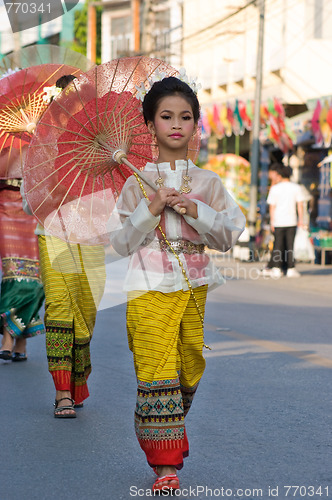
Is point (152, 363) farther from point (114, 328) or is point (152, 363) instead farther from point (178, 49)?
point (178, 49)

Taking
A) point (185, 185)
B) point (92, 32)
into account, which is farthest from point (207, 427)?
point (92, 32)

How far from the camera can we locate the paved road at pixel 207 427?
4.20m

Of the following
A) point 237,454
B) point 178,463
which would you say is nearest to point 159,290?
point 178,463

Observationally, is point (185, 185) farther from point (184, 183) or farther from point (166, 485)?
point (166, 485)

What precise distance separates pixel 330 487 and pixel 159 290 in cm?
111

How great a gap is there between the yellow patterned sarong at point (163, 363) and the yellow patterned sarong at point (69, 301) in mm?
1492

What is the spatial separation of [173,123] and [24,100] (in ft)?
6.92

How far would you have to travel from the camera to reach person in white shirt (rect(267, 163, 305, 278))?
15297mm

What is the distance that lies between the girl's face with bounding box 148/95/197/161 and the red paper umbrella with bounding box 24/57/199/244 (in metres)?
0.36

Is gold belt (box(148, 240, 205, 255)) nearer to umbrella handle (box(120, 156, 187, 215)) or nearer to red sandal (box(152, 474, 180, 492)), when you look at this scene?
umbrella handle (box(120, 156, 187, 215))

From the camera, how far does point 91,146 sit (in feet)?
15.4

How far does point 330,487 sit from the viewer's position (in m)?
4.11

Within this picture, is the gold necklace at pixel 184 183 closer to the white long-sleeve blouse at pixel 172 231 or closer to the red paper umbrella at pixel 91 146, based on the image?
the white long-sleeve blouse at pixel 172 231

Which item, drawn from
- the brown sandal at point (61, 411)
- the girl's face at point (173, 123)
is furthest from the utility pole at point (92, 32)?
the girl's face at point (173, 123)
